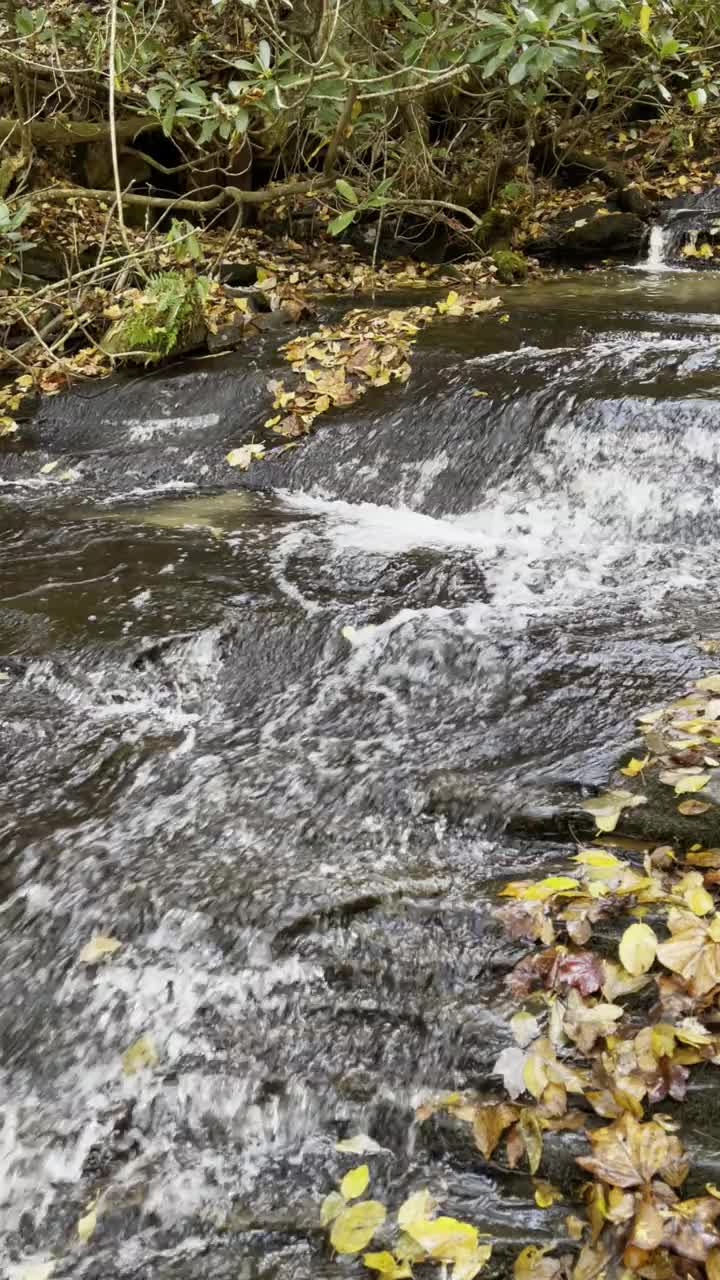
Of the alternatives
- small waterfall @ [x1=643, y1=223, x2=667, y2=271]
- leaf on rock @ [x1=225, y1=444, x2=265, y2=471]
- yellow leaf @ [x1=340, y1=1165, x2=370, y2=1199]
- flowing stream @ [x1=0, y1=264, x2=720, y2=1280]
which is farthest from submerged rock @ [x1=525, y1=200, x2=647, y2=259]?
yellow leaf @ [x1=340, y1=1165, x2=370, y2=1199]

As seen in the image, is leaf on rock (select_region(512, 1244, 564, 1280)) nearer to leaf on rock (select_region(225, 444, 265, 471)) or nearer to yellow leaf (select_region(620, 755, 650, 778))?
yellow leaf (select_region(620, 755, 650, 778))

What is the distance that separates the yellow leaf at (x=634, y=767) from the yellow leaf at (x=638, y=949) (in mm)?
685

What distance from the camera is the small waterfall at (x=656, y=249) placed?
34.1 feet

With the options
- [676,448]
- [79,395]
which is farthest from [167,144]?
[676,448]

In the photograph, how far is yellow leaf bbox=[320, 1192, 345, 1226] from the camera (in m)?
2.02

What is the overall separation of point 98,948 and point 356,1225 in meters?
1.08

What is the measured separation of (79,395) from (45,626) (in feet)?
12.1

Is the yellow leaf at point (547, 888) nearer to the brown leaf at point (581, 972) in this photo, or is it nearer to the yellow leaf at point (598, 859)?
the yellow leaf at point (598, 859)

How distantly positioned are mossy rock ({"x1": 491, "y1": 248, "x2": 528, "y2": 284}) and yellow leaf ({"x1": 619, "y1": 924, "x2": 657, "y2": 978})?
8450 millimetres

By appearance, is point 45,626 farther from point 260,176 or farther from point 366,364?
point 260,176

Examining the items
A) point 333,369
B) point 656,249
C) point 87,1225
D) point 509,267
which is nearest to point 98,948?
point 87,1225

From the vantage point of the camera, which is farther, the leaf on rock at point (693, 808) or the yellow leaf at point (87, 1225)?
the leaf on rock at point (693, 808)

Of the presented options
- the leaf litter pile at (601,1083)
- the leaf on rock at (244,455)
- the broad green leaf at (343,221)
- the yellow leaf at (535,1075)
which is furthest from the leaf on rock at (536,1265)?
the broad green leaf at (343,221)

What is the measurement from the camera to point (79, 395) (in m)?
7.37
